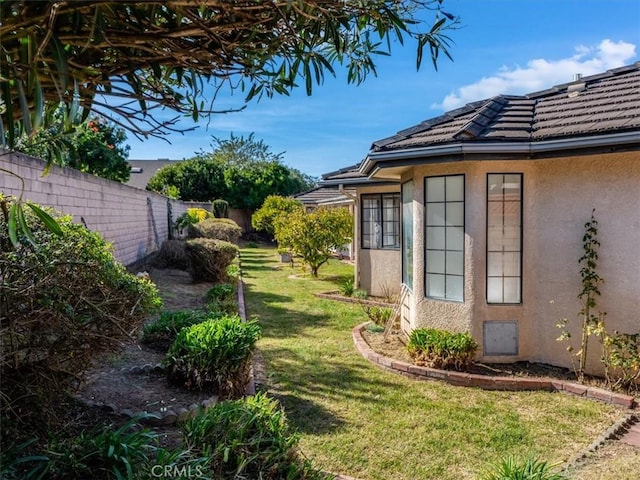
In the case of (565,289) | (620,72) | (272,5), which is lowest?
(565,289)

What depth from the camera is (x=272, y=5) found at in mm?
2031

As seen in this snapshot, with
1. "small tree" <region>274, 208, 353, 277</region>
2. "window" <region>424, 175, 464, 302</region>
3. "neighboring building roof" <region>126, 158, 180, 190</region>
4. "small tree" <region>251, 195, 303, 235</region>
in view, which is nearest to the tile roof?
"window" <region>424, 175, 464, 302</region>

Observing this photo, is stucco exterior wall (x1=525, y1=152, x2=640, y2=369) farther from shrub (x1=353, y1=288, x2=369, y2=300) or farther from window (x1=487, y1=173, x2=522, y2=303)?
shrub (x1=353, y1=288, x2=369, y2=300)

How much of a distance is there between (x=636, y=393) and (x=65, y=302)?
6.91 meters

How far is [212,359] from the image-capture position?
5242 mm

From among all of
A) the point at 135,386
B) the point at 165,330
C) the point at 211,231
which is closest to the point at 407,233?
the point at 165,330

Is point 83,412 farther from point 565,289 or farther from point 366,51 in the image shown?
point 565,289

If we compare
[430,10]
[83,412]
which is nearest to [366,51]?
[430,10]

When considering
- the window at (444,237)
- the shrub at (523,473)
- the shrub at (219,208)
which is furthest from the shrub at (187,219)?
the shrub at (523,473)

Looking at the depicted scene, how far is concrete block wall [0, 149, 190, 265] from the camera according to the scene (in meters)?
6.47

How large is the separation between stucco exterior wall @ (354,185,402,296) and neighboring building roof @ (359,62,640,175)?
4489 mm

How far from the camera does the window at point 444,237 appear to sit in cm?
741

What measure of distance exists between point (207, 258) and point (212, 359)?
29.5 ft

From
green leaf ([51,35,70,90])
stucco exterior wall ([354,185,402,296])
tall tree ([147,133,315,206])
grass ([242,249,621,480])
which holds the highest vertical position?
tall tree ([147,133,315,206])
